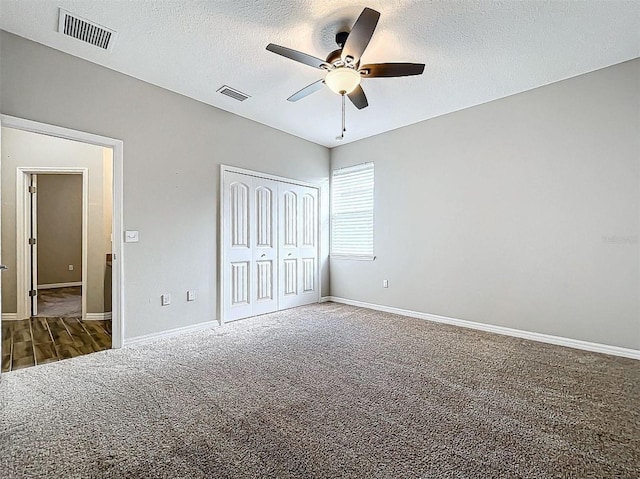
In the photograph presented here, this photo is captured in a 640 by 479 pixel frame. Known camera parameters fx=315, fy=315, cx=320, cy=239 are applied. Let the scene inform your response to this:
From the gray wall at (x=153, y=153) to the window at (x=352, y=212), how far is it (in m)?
1.74

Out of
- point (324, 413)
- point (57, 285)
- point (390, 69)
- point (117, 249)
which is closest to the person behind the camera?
point (324, 413)

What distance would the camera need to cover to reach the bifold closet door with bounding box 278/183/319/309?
4.94m

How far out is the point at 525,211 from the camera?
3635 millimetres

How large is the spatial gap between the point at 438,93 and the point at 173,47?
9.28 feet

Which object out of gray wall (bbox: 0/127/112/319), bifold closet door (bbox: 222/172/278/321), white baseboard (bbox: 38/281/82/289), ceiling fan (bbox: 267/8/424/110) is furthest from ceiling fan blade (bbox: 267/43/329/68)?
white baseboard (bbox: 38/281/82/289)

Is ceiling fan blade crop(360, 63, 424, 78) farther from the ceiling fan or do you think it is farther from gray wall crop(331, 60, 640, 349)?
gray wall crop(331, 60, 640, 349)

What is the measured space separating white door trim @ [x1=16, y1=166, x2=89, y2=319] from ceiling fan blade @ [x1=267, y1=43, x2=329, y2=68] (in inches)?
143

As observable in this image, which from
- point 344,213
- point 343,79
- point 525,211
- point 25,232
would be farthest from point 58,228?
point 525,211

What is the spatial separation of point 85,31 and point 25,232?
128 inches

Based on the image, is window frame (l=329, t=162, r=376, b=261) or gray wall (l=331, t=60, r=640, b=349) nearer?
gray wall (l=331, t=60, r=640, b=349)

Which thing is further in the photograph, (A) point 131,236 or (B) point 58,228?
(B) point 58,228

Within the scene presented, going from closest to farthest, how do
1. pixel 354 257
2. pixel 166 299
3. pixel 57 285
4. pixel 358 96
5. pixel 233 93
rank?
pixel 358 96
pixel 166 299
pixel 233 93
pixel 354 257
pixel 57 285

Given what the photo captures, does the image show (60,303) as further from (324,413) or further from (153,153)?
(324,413)

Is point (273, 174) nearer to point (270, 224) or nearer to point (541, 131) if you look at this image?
point (270, 224)
